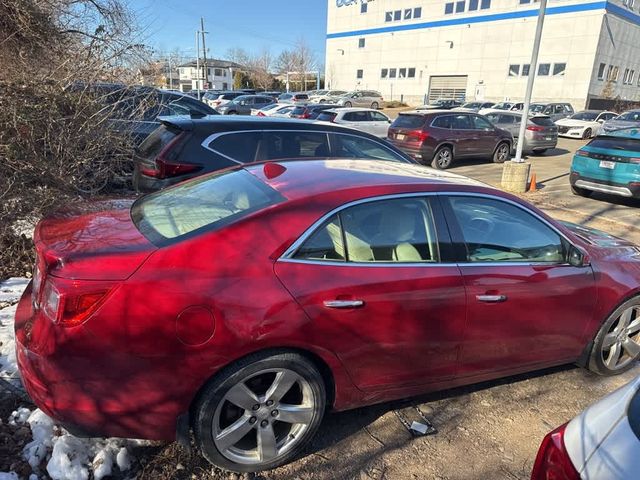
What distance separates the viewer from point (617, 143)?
918cm

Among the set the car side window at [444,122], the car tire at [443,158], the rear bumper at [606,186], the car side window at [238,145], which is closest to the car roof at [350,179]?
the car side window at [238,145]

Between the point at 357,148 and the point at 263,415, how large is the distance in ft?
14.3

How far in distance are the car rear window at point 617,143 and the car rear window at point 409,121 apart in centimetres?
498

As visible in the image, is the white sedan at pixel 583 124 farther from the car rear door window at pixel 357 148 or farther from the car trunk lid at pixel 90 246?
the car trunk lid at pixel 90 246

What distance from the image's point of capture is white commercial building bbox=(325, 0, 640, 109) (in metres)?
41.9

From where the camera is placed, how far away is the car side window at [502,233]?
293cm

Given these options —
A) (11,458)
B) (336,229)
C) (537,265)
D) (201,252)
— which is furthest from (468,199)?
(11,458)

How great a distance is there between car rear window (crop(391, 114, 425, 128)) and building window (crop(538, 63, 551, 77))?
3759 cm

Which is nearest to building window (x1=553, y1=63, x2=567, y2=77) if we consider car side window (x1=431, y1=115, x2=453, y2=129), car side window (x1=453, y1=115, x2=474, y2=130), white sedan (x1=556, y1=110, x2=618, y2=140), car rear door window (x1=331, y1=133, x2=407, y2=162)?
white sedan (x1=556, y1=110, x2=618, y2=140)

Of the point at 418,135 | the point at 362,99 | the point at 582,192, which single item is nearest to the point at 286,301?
the point at 582,192

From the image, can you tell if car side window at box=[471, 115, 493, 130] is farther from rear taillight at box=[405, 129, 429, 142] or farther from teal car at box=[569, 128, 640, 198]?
teal car at box=[569, 128, 640, 198]

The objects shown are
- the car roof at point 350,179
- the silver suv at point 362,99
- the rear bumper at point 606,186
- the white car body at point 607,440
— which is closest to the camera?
the white car body at point 607,440

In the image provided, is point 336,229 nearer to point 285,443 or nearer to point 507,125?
point 285,443

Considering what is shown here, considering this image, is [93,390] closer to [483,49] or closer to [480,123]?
[480,123]
